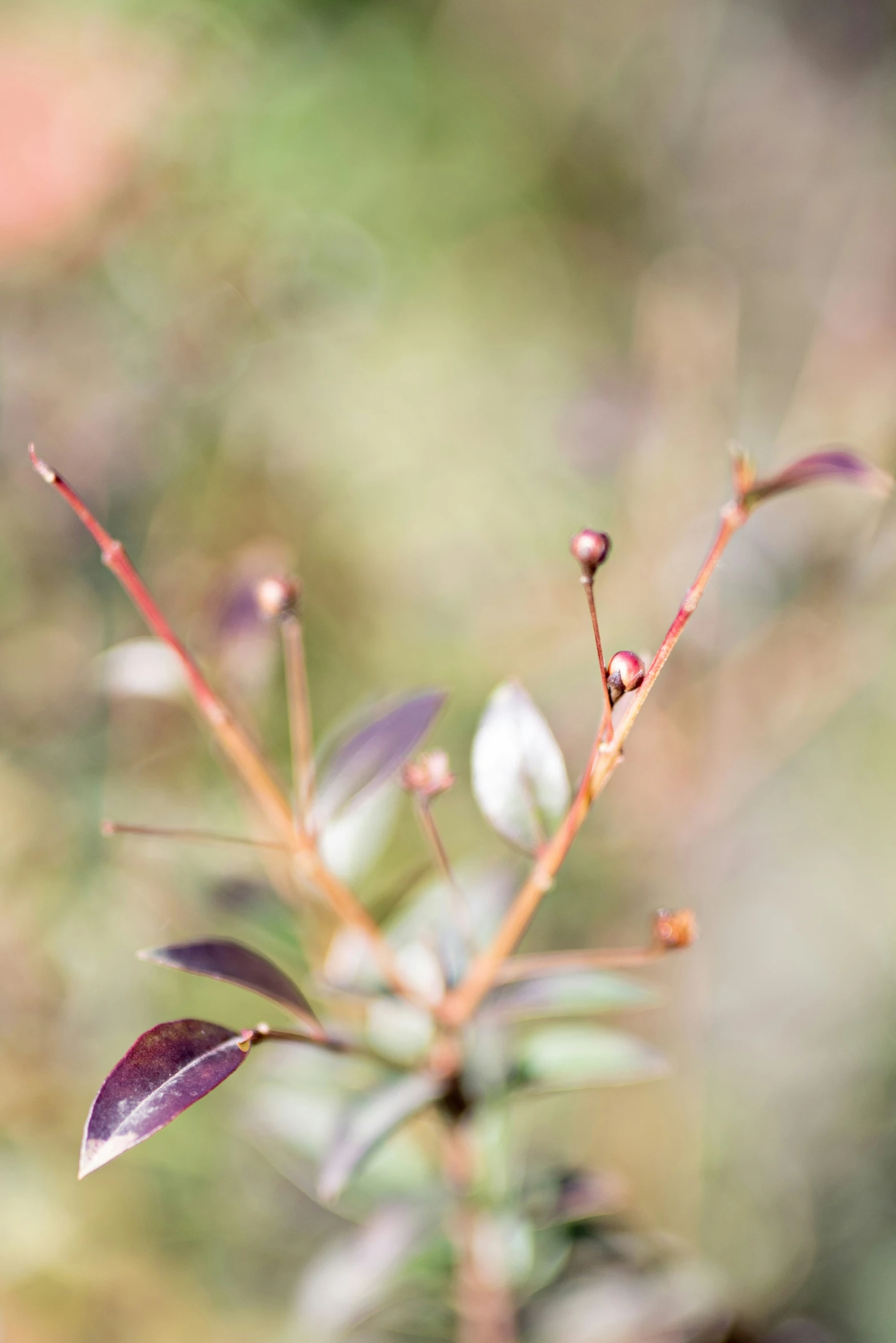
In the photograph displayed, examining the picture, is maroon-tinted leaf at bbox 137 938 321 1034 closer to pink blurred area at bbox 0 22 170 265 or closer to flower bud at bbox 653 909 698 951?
flower bud at bbox 653 909 698 951

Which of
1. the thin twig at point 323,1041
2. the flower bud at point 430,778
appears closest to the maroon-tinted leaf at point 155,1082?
the thin twig at point 323,1041

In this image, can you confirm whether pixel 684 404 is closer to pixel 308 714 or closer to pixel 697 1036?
pixel 308 714

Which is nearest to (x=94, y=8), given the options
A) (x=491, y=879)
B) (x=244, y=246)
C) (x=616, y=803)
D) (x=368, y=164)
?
(x=368, y=164)

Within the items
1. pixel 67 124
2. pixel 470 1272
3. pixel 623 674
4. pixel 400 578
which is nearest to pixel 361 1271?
pixel 470 1272

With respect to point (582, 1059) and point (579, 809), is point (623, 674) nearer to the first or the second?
point (579, 809)

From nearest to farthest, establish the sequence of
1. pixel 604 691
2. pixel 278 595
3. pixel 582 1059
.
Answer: pixel 604 691
pixel 278 595
pixel 582 1059

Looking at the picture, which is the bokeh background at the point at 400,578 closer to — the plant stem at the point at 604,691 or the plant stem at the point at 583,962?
the plant stem at the point at 583,962
